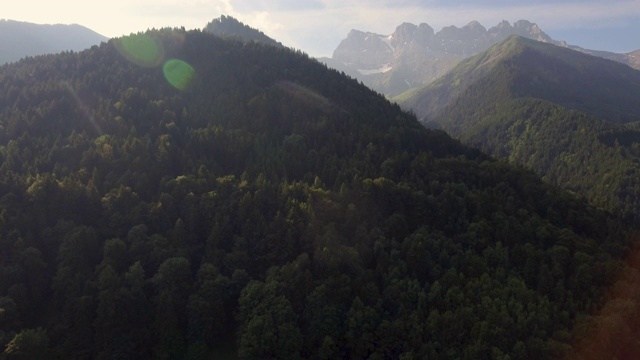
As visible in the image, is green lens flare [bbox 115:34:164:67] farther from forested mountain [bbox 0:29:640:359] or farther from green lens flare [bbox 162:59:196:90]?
forested mountain [bbox 0:29:640:359]

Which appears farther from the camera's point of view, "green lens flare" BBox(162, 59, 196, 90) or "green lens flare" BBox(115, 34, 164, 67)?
"green lens flare" BBox(115, 34, 164, 67)

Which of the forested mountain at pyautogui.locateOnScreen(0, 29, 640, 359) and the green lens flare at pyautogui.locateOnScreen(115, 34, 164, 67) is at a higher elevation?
the green lens flare at pyautogui.locateOnScreen(115, 34, 164, 67)

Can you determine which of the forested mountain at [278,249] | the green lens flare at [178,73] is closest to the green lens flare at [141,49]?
the green lens flare at [178,73]

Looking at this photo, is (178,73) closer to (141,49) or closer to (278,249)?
(141,49)

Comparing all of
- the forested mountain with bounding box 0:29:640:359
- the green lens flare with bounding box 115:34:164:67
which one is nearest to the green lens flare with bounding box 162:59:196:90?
the green lens flare with bounding box 115:34:164:67

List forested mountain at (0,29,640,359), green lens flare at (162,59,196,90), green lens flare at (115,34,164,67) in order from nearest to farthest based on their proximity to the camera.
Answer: forested mountain at (0,29,640,359)
green lens flare at (162,59,196,90)
green lens flare at (115,34,164,67)

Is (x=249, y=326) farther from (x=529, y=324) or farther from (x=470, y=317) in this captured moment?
(x=529, y=324)

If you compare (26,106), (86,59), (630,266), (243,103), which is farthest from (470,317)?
(86,59)
